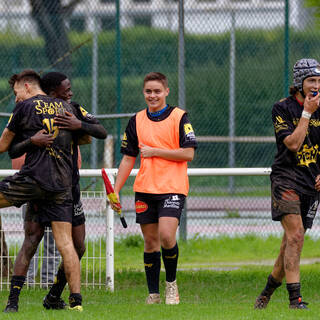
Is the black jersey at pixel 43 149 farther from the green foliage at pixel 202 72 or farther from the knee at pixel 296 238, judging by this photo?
the green foliage at pixel 202 72

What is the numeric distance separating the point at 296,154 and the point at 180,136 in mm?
1104

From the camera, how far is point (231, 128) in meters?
12.4

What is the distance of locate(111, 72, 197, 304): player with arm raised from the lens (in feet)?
23.5

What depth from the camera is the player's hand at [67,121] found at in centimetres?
670

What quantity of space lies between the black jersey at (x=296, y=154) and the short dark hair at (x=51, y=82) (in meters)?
1.86

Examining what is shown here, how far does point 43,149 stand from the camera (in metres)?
6.68

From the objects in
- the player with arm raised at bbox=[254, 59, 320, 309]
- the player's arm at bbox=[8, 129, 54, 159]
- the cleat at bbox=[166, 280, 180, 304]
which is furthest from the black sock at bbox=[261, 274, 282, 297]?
the player's arm at bbox=[8, 129, 54, 159]

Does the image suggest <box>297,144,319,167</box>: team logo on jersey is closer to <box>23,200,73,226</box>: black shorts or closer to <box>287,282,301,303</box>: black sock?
<box>287,282,301,303</box>: black sock

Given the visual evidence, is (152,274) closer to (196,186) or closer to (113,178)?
(113,178)

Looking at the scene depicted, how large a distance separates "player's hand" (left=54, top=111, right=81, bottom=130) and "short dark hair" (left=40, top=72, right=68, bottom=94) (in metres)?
0.36

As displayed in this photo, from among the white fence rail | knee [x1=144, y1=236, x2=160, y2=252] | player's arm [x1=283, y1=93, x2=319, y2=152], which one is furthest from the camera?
the white fence rail

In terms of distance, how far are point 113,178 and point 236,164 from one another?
425 centimetres

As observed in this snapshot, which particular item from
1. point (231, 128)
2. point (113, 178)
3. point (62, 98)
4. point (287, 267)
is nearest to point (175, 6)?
point (231, 128)

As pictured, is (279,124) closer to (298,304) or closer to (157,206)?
(157,206)
